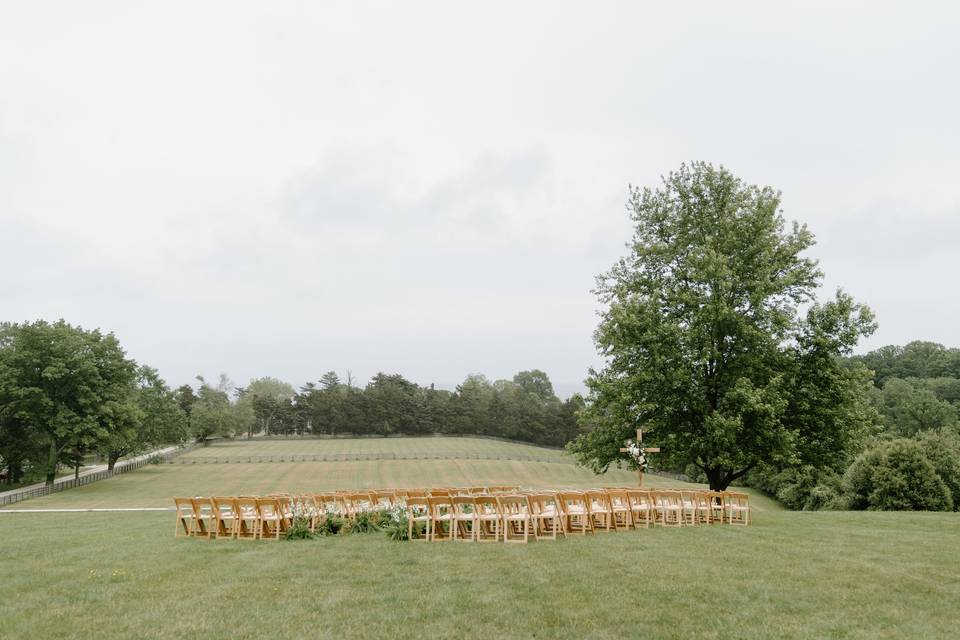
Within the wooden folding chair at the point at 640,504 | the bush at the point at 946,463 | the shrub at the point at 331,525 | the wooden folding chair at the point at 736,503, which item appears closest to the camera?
the shrub at the point at 331,525

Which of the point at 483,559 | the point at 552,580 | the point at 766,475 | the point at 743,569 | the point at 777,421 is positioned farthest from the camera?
the point at 766,475

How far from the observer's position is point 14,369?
1762 inches

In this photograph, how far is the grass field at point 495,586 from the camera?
6230 mm

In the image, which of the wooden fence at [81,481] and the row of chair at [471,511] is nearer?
the row of chair at [471,511]

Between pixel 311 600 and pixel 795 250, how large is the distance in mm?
20494

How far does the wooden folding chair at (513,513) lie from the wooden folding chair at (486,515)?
120mm

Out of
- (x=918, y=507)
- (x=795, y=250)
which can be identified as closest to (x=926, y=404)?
(x=918, y=507)

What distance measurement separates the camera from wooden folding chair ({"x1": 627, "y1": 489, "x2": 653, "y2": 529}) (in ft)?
45.5

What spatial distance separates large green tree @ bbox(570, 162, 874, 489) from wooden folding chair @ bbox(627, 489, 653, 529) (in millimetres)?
5731

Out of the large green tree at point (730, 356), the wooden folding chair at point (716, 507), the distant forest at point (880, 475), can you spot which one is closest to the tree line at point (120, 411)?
the large green tree at point (730, 356)

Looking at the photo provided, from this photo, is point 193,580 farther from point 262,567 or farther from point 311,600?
point 311,600

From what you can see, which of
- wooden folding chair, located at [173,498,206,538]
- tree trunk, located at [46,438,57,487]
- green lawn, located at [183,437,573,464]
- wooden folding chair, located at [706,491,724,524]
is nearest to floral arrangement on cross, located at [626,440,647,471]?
wooden folding chair, located at [706,491,724,524]

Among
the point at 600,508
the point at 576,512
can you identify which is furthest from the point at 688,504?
the point at 576,512

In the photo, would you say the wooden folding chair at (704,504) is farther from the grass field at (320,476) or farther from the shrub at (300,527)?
the grass field at (320,476)
